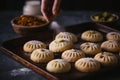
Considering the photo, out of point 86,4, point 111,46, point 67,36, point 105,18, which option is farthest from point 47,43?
point 86,4

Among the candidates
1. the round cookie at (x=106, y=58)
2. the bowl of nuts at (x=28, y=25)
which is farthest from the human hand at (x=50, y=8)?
Answer: the round cookie at (x=106, y=58)

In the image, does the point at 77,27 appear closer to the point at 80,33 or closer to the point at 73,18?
the point at 80,33

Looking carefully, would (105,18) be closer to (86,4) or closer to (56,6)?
(56,6)

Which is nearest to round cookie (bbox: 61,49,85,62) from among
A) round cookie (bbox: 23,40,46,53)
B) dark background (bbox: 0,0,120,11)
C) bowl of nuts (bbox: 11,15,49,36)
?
round cookie (bbox: 23,40,46,53)

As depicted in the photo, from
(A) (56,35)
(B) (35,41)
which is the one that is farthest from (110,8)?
(B) (35,41)

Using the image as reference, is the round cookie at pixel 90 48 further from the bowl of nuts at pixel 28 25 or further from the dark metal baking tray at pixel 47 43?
the bowl of nuts at pixel 28 25

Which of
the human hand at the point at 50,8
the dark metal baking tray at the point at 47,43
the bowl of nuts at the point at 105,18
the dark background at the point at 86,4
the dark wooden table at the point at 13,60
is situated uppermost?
the human hand at the point at 50,8

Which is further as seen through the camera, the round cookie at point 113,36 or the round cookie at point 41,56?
the round cookie at point 113,36

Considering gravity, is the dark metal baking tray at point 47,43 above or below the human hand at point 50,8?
below
